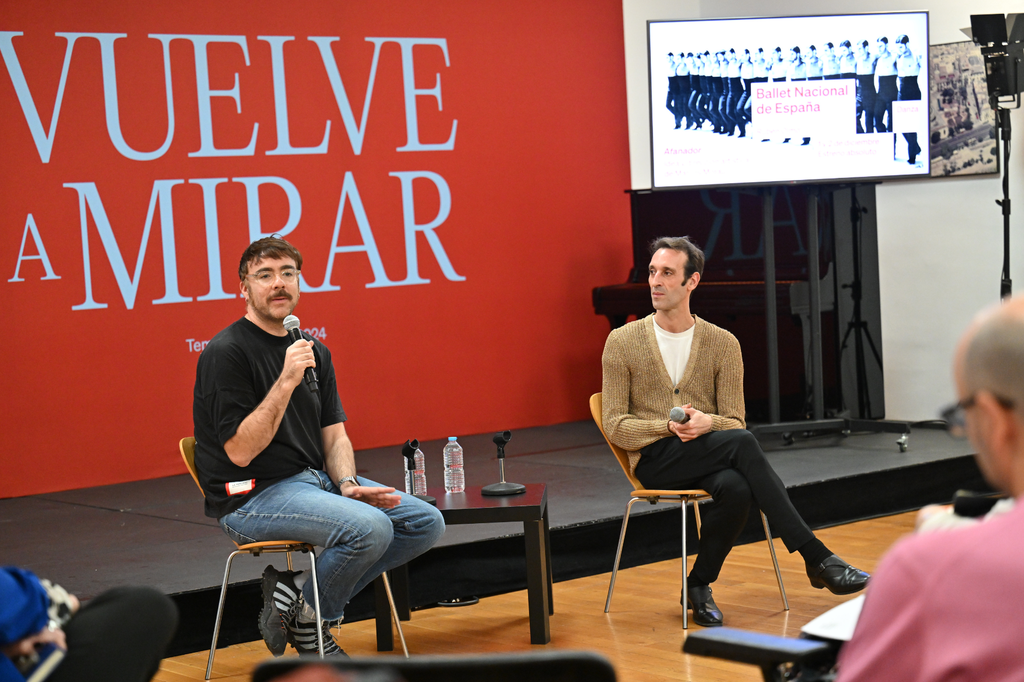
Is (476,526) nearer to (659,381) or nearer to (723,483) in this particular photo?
(659,381)

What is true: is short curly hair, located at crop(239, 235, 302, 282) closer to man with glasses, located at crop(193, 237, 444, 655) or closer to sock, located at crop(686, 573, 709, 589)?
man with glasses, located at crop(193, 237, 444, 655)

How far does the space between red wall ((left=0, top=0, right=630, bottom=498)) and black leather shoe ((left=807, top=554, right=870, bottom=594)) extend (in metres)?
3.47

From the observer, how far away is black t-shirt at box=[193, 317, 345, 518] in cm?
317

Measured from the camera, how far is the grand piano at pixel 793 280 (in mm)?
6465

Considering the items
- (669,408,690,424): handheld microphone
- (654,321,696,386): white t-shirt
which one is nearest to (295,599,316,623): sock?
(669,408,690,424): handheld microphone

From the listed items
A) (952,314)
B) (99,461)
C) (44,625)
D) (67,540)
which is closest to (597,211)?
(952,314)

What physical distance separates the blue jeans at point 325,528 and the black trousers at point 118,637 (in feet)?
2.86

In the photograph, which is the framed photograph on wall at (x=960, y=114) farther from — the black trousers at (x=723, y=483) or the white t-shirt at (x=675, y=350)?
the black trousers at (x=723, y=483)

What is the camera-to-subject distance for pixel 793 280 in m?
6.29

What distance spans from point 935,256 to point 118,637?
571 cm

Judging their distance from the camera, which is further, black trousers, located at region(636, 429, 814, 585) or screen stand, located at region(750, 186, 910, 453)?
screen stand, located at region(750, 186, 910, 453)

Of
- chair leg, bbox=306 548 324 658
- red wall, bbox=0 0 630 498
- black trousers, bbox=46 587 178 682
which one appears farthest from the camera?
red wall, bbox=0 0 630 498

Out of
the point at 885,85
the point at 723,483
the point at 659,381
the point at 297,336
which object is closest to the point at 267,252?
the point at 297,336

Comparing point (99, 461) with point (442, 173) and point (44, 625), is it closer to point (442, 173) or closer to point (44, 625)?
point (442, 173)
